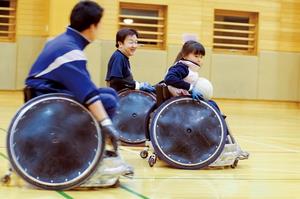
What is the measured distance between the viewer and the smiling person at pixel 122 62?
20.6ft

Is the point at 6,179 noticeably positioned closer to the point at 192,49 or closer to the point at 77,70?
the point at 77,70

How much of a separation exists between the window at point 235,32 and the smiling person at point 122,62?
299 inches

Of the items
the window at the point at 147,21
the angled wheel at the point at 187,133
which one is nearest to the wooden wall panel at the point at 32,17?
the window at the point at 147,21

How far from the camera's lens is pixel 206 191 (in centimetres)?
379

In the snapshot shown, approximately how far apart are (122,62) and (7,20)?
7.25m

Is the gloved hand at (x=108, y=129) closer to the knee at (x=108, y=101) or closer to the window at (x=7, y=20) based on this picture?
the knee at (x=108, y=101)

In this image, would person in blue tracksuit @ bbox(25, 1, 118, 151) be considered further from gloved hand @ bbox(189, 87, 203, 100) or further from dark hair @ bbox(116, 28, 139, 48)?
dark hair @ bbox(116, 28, 139, 48)

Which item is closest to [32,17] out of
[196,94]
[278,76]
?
[278,76]

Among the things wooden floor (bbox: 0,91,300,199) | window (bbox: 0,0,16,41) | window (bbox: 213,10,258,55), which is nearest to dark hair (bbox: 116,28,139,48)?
wooden floor (bbox: 0,91,300,199)

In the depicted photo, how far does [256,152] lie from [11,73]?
304 inches

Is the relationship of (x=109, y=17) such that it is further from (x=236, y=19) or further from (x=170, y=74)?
(x=170, y=74)

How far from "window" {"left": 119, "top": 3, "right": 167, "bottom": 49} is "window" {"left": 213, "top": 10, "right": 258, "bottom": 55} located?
4.35ft

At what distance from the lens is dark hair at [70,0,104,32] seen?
356 cm

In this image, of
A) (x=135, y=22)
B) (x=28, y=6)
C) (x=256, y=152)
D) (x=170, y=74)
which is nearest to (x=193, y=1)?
(x=135, y=22)
